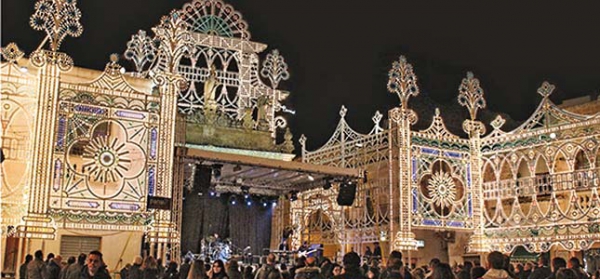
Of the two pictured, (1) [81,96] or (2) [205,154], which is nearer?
(1) [81,96]

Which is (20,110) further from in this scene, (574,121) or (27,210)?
(574,121)

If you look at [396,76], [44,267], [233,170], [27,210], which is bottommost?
[44,267]

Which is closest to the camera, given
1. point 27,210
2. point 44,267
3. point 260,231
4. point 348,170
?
point 44,267

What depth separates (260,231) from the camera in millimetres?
26219

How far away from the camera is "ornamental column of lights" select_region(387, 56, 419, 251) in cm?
1998

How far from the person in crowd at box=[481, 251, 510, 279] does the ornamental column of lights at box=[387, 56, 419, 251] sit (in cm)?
1250

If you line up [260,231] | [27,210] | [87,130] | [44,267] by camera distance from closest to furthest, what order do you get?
1. [44,267]
2. [27,210]
3. [87,130]
4. [260,231]

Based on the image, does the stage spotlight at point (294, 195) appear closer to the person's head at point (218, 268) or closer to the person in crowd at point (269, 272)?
the person in crowd at point (269, 272)

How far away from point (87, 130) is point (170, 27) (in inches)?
149

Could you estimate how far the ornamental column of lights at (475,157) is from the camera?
21.3 metres

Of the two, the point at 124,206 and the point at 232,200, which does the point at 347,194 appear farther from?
the point at 124,206

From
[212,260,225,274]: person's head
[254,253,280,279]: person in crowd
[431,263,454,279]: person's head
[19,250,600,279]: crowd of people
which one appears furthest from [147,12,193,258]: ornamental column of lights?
[431,263,454,279]: person's head

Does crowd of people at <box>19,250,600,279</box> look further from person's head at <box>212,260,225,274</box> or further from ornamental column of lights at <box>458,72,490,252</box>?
ornamental column of lights at <box>458,72,490,252</box>

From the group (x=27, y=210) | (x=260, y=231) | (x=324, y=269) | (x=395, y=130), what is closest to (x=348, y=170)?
(x=395, y=130)
